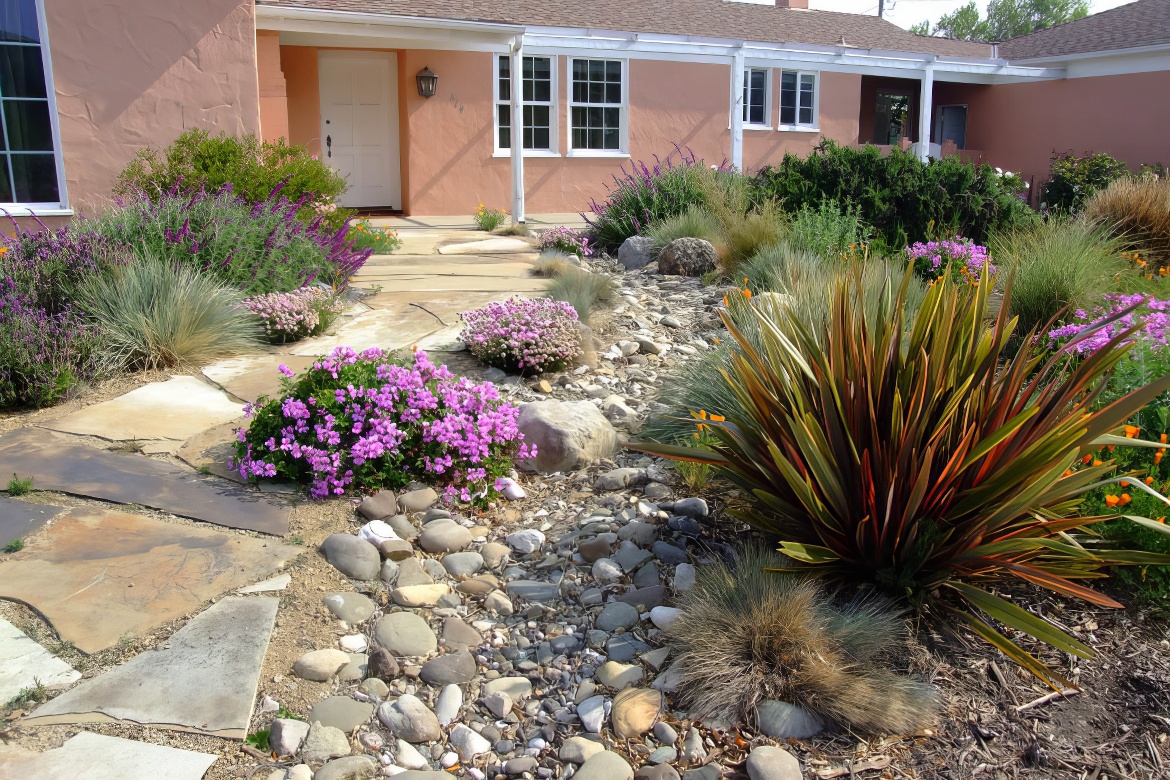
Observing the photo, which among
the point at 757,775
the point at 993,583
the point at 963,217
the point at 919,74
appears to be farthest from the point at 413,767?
the point at 919,74

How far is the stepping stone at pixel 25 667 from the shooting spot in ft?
8.82

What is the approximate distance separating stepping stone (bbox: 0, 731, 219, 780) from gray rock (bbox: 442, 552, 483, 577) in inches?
48.8

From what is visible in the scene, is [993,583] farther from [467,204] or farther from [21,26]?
[467,204]

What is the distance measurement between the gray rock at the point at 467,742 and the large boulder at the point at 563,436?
1779mm

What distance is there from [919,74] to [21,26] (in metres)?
15.7

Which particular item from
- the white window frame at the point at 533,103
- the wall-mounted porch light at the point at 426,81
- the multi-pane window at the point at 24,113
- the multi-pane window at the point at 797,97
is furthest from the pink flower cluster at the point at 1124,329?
the multi-pane window at the point at 797,97

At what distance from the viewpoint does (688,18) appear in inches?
761

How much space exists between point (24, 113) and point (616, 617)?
858cm

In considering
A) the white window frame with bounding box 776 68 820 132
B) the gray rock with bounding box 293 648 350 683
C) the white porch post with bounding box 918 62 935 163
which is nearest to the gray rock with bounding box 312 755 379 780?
the gray rock with bounding box 293 648 350 683

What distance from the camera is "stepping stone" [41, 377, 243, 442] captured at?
4551 mm

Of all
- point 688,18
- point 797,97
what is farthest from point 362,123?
point 797,97

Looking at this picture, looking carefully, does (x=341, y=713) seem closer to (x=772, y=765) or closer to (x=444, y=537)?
(x=444, y=537)

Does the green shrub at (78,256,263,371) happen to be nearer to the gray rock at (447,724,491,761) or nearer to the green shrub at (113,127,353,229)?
the green shrub at (113,127,353,229)

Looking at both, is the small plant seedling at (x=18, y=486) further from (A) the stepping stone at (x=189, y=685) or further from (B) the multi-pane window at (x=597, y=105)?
(B) the multi-pane window at (x=597, y=105)
